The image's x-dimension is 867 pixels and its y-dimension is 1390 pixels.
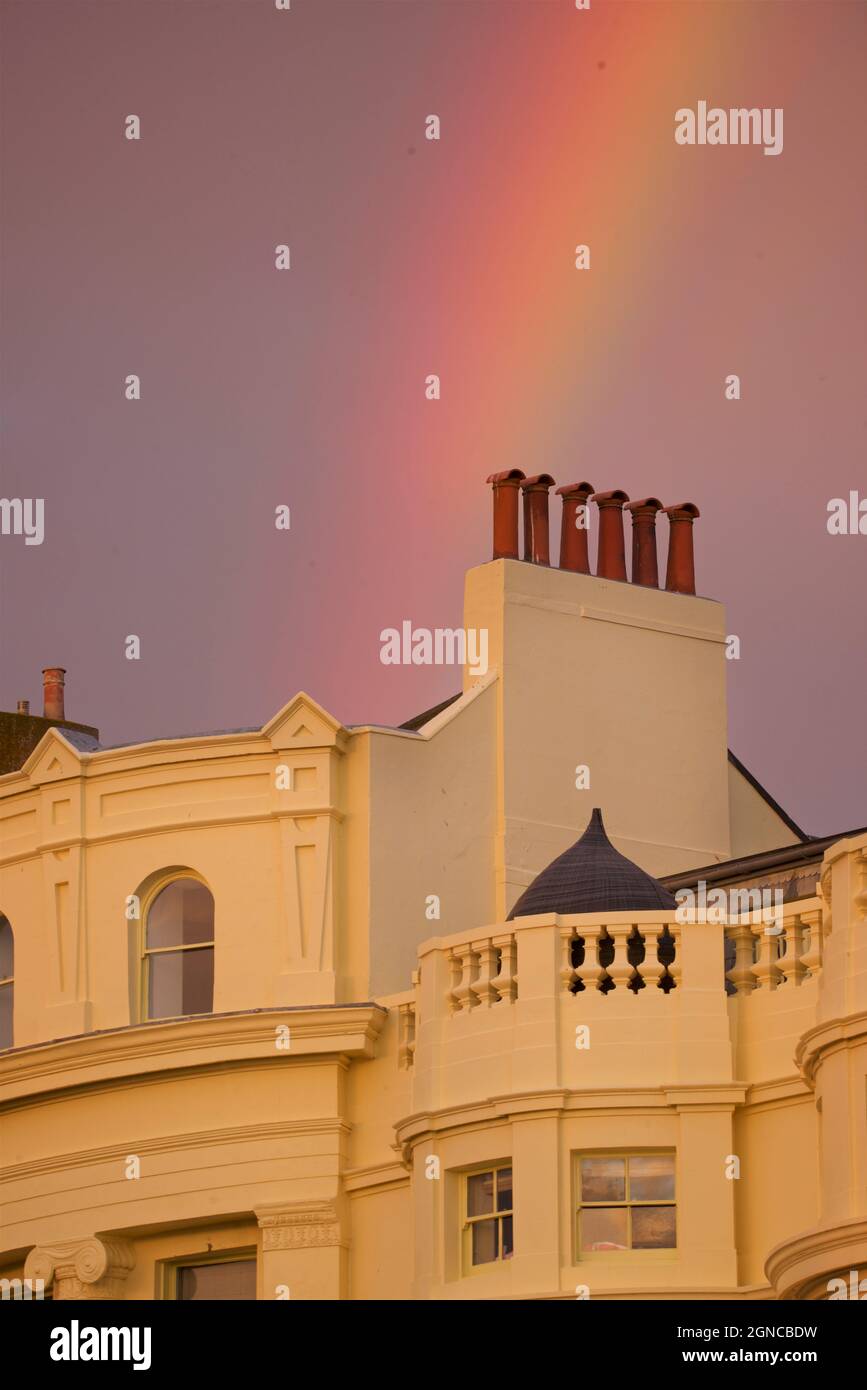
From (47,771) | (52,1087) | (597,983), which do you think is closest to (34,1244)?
(52,1087)

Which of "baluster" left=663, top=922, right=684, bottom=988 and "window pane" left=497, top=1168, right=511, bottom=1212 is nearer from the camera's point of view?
"baluster" left=663, top=922, right=684, bottom=988

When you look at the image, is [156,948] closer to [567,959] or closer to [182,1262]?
[182,1262]

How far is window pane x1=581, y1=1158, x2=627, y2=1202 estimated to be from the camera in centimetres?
3322

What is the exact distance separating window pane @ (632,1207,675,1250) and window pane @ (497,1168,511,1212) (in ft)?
4.56

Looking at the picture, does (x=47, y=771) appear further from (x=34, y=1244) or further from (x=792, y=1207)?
(x=792, y=1207)

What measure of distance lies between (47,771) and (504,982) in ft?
26.3

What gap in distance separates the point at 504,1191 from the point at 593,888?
10.9 ft

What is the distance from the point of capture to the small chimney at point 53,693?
2165 inches

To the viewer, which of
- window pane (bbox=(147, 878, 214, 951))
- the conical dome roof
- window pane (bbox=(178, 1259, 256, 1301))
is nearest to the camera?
the conical dome roof

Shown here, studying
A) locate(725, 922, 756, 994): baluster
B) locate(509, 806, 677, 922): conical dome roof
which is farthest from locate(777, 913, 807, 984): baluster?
locate(509, 806, 677, 922): conical dome roof

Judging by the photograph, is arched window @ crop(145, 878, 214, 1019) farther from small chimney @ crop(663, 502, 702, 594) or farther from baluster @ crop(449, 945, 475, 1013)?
small chimney @ crop(663, 502, 702, 594)

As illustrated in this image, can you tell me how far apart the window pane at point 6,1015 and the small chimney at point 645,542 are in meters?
9.66

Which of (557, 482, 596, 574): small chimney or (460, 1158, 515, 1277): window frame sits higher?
(557, 482, 596, 574): small chimney

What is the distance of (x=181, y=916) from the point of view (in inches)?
1538
